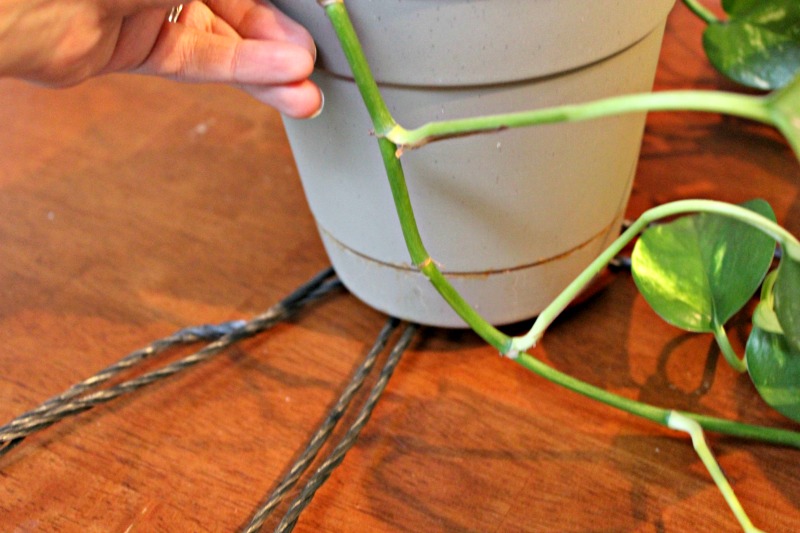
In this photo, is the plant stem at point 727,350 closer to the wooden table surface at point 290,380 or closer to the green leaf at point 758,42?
the wooden table surface at point 290,380

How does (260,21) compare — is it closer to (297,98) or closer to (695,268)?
(297,98)

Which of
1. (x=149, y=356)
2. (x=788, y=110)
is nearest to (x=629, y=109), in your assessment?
(x=788, y=110)

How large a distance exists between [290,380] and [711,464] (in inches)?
8.4

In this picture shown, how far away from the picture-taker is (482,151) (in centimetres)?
28

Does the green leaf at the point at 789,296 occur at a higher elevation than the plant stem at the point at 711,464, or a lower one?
higher

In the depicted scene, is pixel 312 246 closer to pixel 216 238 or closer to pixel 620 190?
pixel 216 238

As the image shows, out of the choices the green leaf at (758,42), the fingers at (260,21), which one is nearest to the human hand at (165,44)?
the fingers at (260,21)

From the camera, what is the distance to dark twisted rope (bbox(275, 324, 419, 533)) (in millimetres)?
296

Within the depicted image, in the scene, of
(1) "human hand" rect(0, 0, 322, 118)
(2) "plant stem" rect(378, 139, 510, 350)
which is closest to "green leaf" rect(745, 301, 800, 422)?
(2) "plant stem" rect(378, 139, 510, 350)

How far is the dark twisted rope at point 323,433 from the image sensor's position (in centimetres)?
30

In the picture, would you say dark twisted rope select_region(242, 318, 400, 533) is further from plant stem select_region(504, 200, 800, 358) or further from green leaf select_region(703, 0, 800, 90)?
green leaf select_region(703, 0, 800, 90)

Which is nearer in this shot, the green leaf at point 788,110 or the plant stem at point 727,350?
the green leaf at point 788,110

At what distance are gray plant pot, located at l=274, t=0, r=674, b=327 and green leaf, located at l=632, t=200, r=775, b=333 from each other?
4 cm

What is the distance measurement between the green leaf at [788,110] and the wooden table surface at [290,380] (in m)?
0.19
